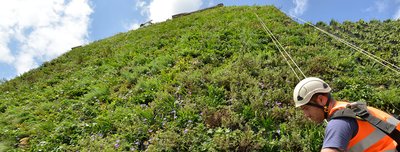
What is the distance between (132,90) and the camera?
38.5ft

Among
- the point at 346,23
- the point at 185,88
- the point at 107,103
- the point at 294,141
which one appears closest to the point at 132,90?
the point at 107,103

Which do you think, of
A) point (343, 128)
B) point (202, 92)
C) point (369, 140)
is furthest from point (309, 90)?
point (202, 92)

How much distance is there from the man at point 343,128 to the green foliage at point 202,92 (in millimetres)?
2910

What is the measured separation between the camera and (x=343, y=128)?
3.91m

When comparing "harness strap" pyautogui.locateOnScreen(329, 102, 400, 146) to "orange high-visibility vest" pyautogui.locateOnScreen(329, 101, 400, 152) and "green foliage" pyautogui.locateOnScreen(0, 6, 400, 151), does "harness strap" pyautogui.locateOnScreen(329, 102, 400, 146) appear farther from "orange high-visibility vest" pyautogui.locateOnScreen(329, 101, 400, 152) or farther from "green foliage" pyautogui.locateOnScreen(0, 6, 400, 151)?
"green foliage" pyautogui.locateOnScreen(0, 6, 400, 151)

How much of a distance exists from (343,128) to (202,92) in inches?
260

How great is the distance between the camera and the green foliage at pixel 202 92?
26.8ft

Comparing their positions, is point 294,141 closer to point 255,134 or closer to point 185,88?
point 255,134

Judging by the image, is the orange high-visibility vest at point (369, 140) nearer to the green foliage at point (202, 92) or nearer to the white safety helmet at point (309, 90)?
the white safety helmet at point (309, 90)

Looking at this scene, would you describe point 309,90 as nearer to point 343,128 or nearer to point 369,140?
point 343,128

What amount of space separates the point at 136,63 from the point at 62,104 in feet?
13.0

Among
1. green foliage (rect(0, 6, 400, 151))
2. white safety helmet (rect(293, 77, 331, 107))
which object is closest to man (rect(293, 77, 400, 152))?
white safety helmet (rect(293, 77, 331, 107))

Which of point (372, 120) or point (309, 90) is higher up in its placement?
point (309, 90)

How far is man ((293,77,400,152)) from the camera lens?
388cm
